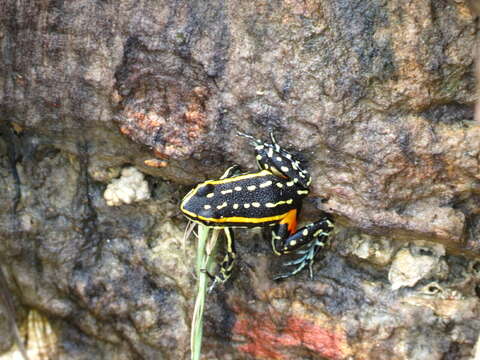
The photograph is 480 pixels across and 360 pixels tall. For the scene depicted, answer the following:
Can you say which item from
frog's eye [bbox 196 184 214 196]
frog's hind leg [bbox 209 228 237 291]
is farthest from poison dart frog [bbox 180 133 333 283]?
frog's hind leg [bbox 209 228 237 291]

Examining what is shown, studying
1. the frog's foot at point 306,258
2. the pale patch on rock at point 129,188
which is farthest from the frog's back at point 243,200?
the pale patch on rock at point 129,188

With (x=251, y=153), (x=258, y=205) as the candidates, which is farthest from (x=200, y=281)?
(x=251, y=153)

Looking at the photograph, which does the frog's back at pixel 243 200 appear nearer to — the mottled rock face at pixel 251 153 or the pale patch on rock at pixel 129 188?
the mottled rock face at pixel 251 153

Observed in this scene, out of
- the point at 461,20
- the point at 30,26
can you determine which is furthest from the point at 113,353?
the point at 461,20

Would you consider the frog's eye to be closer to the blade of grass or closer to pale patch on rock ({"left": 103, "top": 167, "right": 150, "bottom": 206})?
the blade of grass

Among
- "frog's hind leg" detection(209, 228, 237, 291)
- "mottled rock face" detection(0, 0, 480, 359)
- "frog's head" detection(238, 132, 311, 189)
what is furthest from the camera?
"frog's hind leg" detection(209, 228, 237, 291)

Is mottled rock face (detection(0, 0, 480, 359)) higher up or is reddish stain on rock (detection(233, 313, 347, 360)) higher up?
mottled rock face (detection(0, 0, 480, 359))

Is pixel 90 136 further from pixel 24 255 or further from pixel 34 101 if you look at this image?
pixel 24 255
